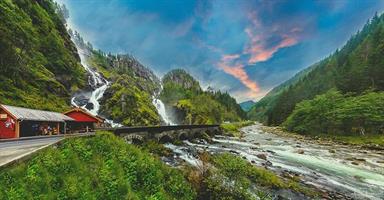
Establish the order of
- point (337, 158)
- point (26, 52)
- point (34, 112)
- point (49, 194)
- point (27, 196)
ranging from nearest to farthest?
1. point (27, 196)
2. point (49, 194)
3. point (34, 112)
4. point (337, 158)
5. point (26, 52)

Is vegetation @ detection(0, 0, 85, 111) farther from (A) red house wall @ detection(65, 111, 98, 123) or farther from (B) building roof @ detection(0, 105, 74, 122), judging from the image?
(B) building roof @ detection(0, 105, 74, 122)

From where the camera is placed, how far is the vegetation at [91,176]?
461 inches

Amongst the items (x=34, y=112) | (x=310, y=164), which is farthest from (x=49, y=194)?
(x=310, y=164)

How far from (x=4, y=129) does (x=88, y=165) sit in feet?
65.8

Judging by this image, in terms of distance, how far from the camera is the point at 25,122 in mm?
31938

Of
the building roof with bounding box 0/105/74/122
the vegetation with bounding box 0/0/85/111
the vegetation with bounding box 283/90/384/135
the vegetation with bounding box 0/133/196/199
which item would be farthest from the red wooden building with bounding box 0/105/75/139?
the vegetation with bounding box 283/90/384/135

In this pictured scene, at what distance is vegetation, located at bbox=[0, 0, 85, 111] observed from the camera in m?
58.5

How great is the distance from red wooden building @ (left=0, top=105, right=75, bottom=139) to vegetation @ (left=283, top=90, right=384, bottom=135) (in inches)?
2776

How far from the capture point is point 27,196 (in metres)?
10.8

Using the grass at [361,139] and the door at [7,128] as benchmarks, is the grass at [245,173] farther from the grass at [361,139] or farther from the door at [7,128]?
the grass at [361,139]

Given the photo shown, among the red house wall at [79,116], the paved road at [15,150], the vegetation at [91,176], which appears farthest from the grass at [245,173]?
the red house wall at [79,116]

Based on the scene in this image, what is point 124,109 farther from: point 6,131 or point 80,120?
point 6,131

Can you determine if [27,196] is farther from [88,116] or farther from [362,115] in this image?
[362,115]

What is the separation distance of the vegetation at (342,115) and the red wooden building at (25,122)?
70510 mm
